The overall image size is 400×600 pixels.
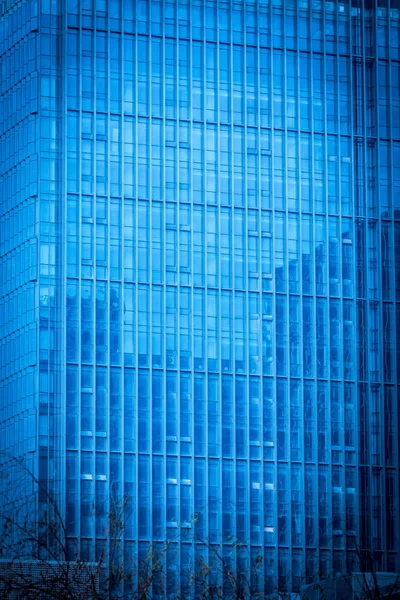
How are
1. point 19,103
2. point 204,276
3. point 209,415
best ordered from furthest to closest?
point 19,103 < point 204,276 < point 209,415

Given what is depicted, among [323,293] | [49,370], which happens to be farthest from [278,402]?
Result: [49,370]

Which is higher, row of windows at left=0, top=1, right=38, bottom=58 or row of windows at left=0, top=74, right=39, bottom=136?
row of windows at left=0, top=1, right=38, bottom=58

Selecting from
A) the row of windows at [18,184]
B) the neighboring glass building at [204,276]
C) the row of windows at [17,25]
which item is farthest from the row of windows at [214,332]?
the row of windows at [17,25]

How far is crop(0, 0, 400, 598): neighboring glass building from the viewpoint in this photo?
6280 inches

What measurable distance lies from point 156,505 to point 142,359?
524 inches

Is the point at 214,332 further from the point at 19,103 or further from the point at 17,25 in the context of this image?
the point at 17,25

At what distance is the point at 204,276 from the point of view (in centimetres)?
16562

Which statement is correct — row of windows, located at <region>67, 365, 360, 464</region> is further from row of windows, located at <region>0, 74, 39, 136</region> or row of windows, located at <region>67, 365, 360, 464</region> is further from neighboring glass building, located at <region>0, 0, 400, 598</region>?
row of windows, located at <region>0, 74, 39, 136</region>

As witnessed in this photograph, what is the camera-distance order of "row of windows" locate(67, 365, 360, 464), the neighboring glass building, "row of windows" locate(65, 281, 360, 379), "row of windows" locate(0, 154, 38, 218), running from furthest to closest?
"row of windows" locate(0, 154, 38, 218), "row of windows" locate(65, 281, 360, 379), the neighboring glass building, "row of windows" locate(67, 365, 360, 464)

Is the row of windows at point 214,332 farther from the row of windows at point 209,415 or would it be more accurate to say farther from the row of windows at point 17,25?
the row of windows at point 17,25

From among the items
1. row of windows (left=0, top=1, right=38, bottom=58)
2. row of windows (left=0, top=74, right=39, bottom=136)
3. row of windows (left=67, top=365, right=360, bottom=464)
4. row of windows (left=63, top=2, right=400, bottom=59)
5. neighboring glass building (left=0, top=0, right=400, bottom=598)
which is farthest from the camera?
row of windows (left=63, top=2, right=400, bottom=59)

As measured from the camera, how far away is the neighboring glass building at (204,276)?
523ft

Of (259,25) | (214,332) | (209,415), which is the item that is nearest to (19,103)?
(259,25)

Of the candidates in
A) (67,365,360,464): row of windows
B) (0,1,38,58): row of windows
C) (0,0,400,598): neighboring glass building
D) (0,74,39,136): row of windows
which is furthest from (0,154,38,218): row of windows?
(67,365,360,464): row of windows
